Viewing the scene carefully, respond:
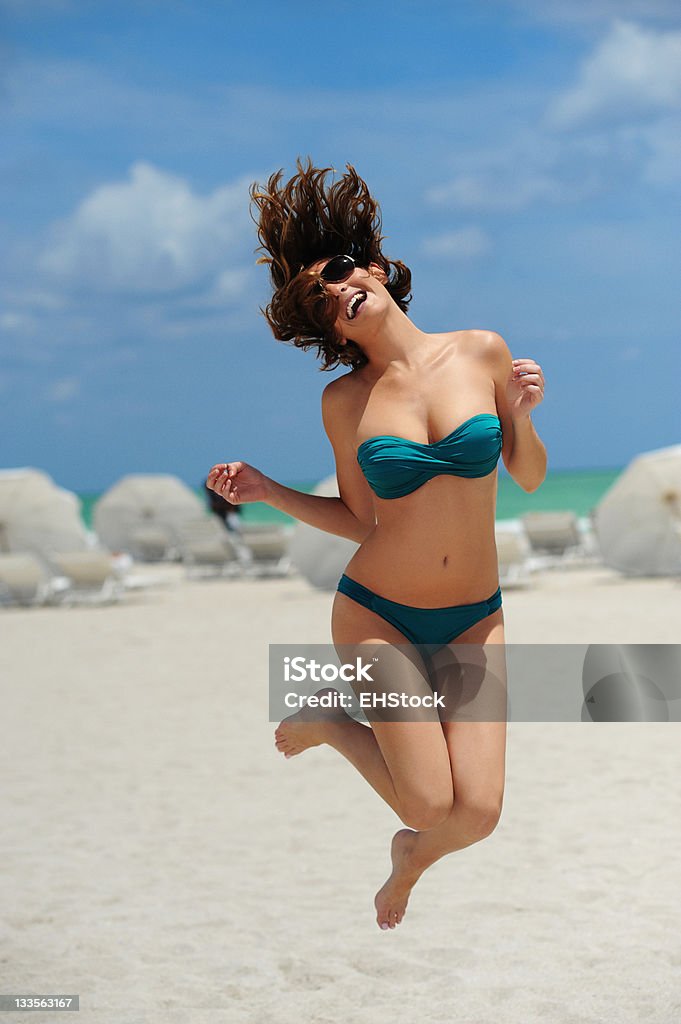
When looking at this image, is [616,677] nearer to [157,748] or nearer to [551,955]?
[551,955]

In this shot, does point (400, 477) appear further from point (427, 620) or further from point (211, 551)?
point (211, 551)

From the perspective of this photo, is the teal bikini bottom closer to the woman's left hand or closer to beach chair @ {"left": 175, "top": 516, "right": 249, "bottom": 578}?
the woman's left hand

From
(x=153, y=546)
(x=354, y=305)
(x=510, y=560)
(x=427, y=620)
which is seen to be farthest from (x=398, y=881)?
(x=153, y=546)

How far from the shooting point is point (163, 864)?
7.05 meters

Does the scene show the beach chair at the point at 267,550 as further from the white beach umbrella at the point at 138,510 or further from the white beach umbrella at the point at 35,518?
the white beach umbrella at the point at 138,510

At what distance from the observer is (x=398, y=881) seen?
331 centimetres

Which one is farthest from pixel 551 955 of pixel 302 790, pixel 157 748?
pixel 157 748

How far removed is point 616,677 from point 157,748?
236 inches

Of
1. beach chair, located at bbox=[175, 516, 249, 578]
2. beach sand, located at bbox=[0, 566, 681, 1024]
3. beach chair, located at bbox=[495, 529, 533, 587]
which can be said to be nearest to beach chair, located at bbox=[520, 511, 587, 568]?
beach chair, located at bbox=[495, 529, 533, 587]

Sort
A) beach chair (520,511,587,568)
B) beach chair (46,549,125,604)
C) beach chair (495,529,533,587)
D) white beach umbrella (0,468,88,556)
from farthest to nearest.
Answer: white beach umbrella (0,468,88,556), beach chair (520,511,587,568), beach chair (46,549,125,604), beach chair (495,529,533,587)

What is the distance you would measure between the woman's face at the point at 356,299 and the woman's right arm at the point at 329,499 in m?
0.18

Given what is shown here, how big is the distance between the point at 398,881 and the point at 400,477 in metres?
1.10

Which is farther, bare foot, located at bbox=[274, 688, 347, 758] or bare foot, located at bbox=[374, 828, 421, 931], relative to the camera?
bare foot, located at bbox=[274, 688, 347, 758]

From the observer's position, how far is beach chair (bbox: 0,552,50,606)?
18.3m
